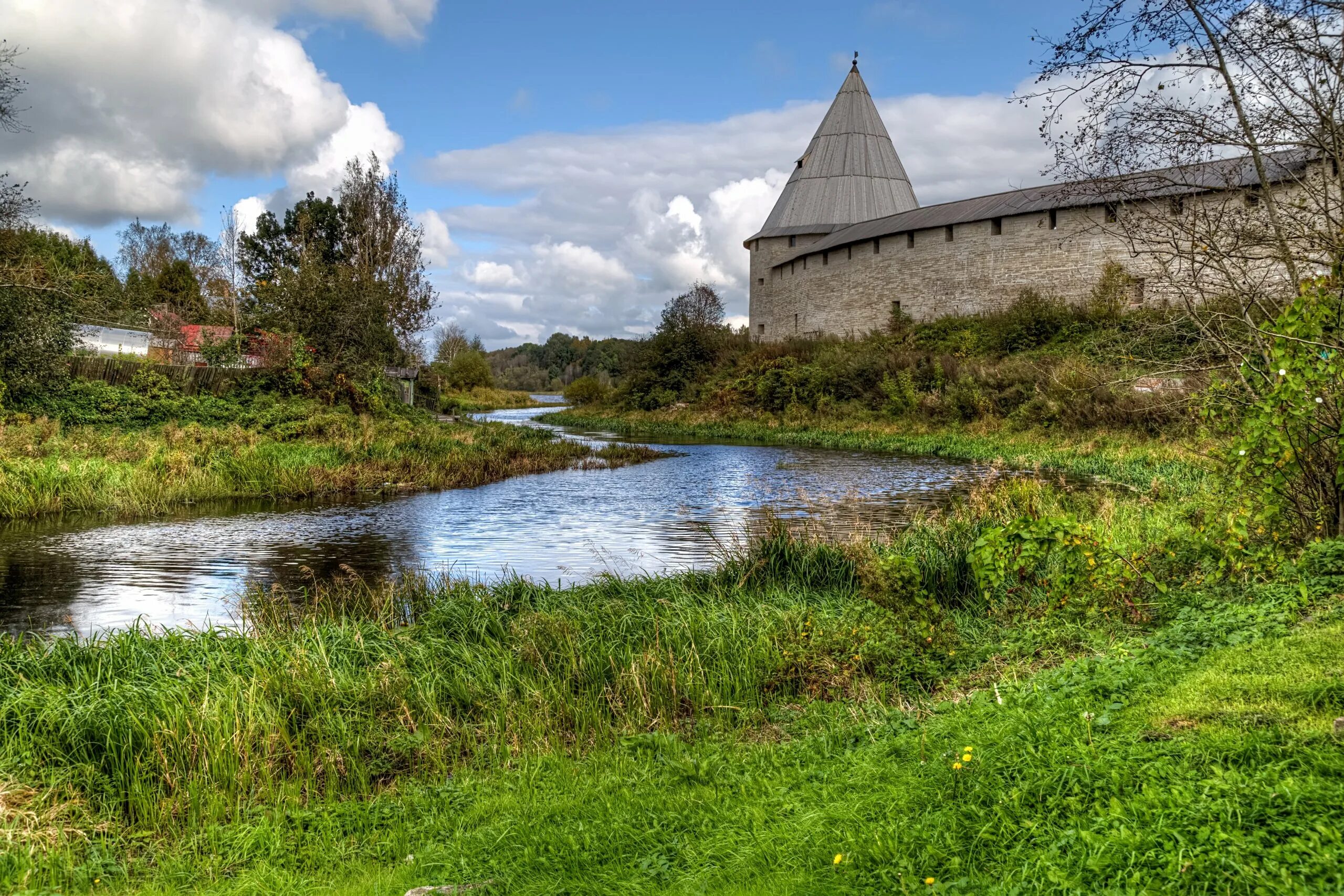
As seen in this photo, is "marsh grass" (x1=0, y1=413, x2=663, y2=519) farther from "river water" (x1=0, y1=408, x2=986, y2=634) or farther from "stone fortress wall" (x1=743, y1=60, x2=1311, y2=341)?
"stone fortress wall" (x1=743, y1=60, x2=1311, y2=341)

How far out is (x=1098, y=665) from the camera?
446 centimetres

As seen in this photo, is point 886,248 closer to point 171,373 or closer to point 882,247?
point 882,247

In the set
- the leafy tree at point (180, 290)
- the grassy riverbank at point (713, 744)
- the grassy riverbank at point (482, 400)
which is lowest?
the grassy riverbank at point (713, 744)

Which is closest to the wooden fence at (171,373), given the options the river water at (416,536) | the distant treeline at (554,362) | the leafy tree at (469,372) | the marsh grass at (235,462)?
the marsh grass at (235,462)

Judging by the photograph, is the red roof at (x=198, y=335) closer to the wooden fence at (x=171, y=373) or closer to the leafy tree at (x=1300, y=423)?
the wooden fence at (x=171, y=373)

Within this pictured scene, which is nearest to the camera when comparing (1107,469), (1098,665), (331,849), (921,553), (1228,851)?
(1228,851)

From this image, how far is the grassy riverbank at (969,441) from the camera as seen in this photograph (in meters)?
15.7

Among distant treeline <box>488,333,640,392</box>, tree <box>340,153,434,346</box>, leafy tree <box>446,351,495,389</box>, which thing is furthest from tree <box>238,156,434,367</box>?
distant treeline <box>488,333,640,392</box>

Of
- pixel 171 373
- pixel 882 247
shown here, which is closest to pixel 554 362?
pixel 882 247

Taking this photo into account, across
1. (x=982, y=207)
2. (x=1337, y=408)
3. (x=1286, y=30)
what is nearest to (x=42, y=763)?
(x=1337, y=408)

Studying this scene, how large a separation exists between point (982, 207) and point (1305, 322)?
3207cm

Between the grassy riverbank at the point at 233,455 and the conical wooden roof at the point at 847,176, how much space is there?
2596 centimetres

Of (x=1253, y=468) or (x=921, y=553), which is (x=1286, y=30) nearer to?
(x=1253, y=468)

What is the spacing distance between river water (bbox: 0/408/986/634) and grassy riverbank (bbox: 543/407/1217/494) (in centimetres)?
281
